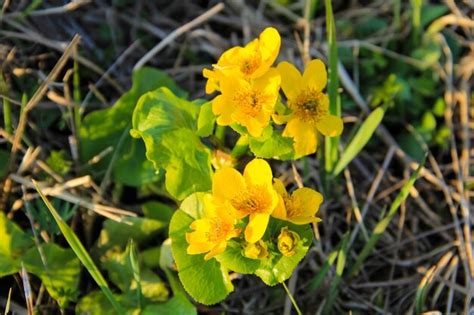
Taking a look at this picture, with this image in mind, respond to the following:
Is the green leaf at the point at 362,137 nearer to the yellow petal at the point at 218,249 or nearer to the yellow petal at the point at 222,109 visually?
the yellow petal at the point at 222,109

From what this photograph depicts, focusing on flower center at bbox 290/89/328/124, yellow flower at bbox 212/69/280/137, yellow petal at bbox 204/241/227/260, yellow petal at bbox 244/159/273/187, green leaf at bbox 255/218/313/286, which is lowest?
green leaf at bbox 255/218/313/286

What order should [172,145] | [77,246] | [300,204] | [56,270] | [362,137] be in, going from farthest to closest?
[362,137]
[56,270]
[172,145]
[77,246]
[300,204]

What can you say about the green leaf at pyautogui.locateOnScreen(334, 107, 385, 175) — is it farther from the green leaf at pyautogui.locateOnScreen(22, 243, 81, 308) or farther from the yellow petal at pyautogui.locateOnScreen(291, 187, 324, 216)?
the green leaf at pyautogui.locateOnScreen(22, 243, 81, 308)

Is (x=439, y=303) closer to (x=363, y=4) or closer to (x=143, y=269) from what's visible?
(x=143, y=269)

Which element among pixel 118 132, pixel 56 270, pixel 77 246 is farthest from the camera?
pixel 118 132

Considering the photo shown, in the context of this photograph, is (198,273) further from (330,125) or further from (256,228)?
(330,125)

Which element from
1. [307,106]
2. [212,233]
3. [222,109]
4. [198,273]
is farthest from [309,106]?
[198,273]

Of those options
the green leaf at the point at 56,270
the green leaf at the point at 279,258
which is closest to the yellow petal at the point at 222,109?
the green leaf at the point at 279,258

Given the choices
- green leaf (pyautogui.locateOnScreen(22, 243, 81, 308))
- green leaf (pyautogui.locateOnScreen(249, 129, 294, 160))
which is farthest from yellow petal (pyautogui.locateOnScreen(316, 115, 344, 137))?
green leaf (pyautogui.locateOnScreen(22, 243, 81, 308))
